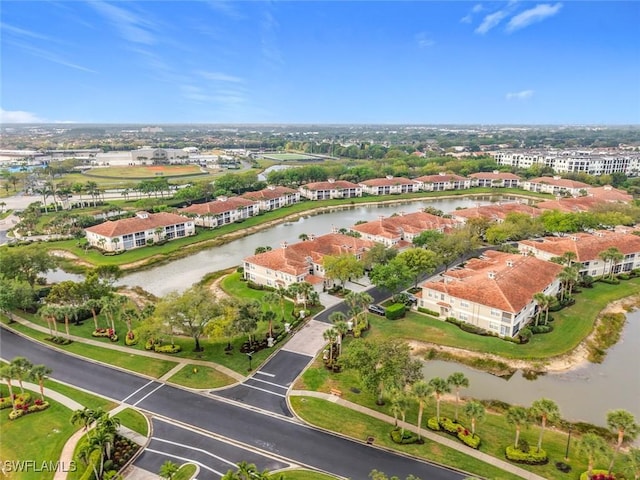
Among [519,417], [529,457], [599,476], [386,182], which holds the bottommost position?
[529,457]

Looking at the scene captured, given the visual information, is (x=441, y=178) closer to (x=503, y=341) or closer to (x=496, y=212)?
(x=496, y=212)

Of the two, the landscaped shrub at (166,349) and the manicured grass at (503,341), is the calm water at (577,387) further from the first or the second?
the landscaped shrub at (166,349)

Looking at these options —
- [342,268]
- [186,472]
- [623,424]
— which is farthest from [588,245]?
[186,472]

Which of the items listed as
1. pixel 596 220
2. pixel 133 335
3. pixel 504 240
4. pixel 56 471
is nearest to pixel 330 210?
pixel 504 240

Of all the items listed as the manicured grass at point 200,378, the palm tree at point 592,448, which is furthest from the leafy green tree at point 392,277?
the palm tree at point 592,448

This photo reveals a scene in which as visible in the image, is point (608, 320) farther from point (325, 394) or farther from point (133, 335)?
point (133, 335)

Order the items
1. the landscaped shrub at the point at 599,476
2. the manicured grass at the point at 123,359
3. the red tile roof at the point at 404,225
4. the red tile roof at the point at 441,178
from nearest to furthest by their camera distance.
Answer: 1. the landscaped shrub at the point at 599,476
2. the manicured grass at the point at 123,359
3. the red tile roof at the point at 404,225
4. the red tile roof at the point at 441,178
